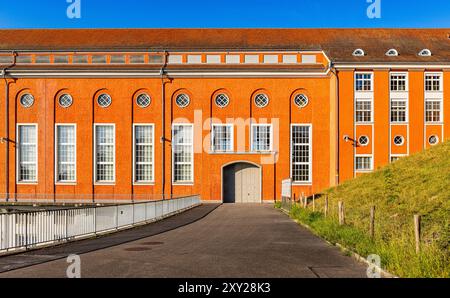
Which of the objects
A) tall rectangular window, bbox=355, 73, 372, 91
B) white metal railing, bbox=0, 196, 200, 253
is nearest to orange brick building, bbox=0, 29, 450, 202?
tall rectangular window, bbox=355, 73, 372, 91

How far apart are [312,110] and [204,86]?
9518 millimetres

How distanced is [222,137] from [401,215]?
30010 mm

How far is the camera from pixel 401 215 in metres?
20.2

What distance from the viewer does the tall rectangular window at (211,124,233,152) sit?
→ 49250 millimetres

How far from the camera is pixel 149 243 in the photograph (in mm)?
17062

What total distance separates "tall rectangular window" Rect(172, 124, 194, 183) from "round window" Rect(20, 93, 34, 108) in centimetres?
1287

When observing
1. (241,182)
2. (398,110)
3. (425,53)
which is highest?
(425,53)

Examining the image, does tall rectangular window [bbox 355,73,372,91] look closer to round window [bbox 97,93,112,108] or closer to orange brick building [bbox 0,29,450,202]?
orange brick building [bbox 0,29,450,202]

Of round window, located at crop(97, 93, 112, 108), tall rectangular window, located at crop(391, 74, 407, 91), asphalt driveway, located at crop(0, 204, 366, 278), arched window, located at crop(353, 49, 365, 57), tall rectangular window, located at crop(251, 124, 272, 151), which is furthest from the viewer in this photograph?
round window, located at crop(97, 93, 112, 108)

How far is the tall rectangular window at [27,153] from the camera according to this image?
50.0m

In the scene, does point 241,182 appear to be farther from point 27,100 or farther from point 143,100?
point 27,100

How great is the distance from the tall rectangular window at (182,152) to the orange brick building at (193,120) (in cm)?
9

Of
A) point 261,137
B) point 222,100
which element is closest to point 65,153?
point 222,100

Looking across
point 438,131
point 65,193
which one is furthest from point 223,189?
point 438,131
